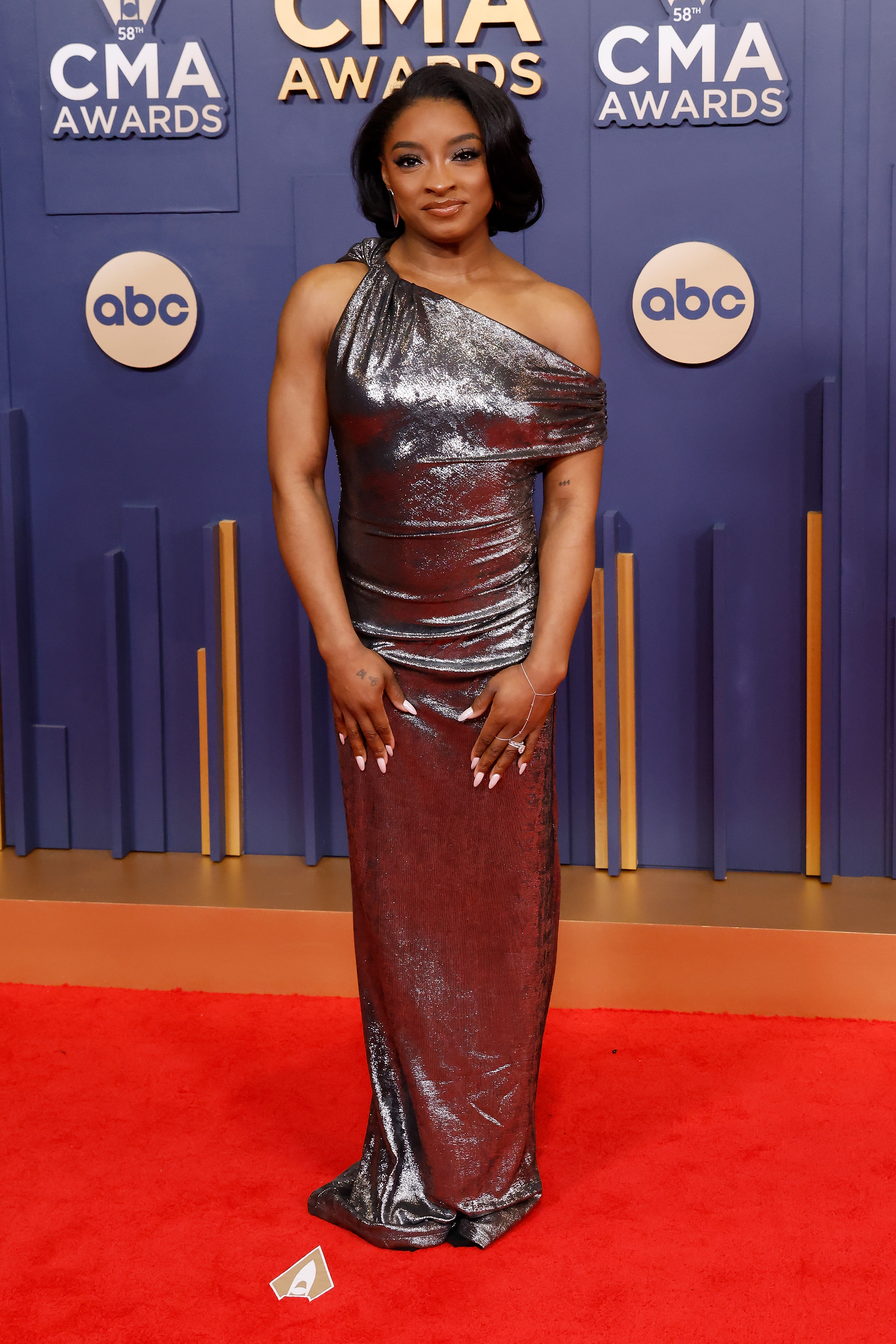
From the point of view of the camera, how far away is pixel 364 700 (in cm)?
213

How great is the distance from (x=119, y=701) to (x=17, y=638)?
0.31 meters

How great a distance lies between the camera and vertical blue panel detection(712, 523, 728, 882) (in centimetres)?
330

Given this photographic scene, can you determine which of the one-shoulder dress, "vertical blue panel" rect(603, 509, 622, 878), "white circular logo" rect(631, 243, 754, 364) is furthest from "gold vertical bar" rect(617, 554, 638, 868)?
the one-shoulder dress

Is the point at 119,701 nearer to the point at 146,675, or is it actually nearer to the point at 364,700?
the point at 146,675

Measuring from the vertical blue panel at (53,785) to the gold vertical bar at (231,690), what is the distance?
456mm

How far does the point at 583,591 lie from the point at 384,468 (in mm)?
362

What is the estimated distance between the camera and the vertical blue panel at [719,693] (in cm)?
330

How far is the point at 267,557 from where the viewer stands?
3568 mm

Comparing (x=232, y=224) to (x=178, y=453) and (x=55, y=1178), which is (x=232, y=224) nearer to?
(x=178, y=453)

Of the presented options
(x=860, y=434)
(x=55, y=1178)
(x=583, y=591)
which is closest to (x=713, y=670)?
(x=860, y=434)

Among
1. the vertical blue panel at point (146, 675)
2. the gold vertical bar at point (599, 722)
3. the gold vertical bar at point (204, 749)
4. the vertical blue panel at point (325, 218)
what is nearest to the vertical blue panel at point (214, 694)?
the gold vertical bar at point (204, 749)

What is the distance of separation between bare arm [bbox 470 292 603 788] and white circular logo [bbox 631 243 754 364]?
1.20 meters

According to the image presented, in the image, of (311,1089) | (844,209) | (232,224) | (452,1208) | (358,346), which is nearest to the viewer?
(358,346)

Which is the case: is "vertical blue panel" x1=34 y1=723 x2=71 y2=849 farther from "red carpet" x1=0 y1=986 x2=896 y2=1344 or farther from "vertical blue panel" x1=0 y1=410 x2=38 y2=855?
"red carpet" x1=0 y1=986 x2=896 y2=1344
